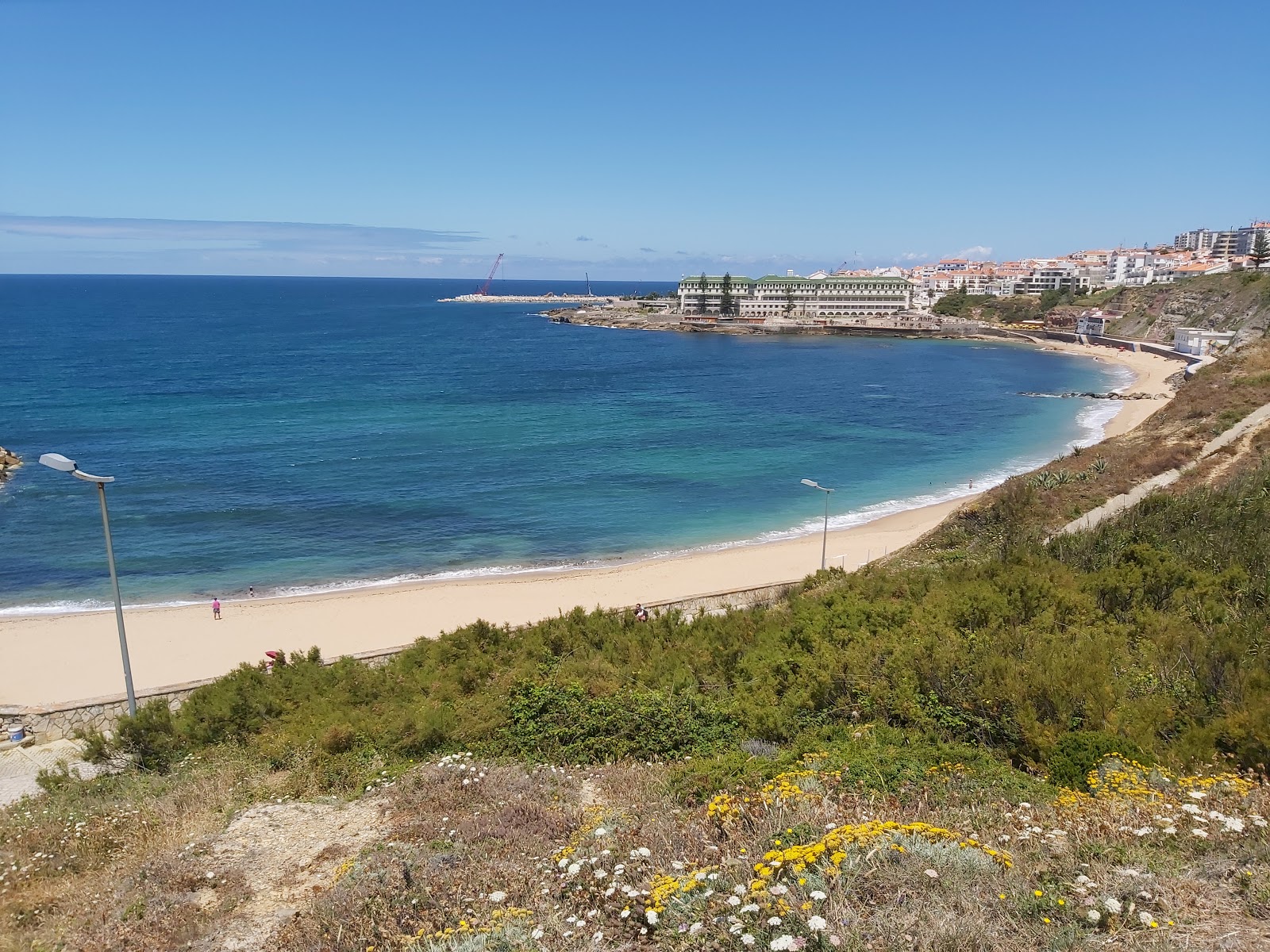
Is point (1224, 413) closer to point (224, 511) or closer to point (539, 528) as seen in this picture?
point (539, 528)

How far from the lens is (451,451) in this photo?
4506 cm

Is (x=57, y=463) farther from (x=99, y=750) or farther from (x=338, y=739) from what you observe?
(x=338, y=739)

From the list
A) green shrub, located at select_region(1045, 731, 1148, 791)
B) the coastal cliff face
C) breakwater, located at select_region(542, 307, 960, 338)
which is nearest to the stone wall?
green shrub, located at select_region(1045, 731, 1148, 791)

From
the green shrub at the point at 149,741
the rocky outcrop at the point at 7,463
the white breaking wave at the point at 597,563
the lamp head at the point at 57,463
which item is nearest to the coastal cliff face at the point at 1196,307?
the white breaking wave at the point at 597,563

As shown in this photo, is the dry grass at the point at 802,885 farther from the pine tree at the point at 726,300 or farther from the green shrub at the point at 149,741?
the pine tree at the point at 726,300

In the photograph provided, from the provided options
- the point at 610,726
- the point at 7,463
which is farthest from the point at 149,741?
the point at 7,463

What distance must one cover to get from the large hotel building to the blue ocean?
135 feet

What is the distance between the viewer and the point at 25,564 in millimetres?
27531

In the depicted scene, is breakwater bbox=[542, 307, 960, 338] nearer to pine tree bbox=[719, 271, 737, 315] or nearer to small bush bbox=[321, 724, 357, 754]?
pine tree bbox=[719, 271, 737, 315]

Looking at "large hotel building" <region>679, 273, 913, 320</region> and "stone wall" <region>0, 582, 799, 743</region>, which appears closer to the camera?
"stone wall" <region>0, 582, 799, 743</region>

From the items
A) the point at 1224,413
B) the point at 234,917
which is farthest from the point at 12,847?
the point at 1224,413

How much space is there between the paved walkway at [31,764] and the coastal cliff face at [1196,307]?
9086 cm

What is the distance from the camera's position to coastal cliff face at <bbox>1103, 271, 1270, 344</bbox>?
83625 millimetres

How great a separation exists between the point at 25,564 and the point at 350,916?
28262 millimetres
